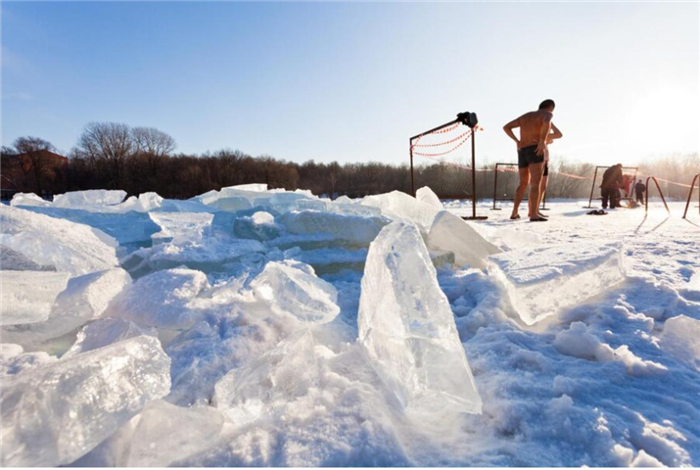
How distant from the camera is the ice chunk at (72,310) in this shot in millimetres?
1099

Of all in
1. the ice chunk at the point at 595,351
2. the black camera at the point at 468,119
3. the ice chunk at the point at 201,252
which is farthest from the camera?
the black camera at the point at 468,119


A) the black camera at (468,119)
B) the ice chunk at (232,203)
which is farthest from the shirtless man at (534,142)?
the ice chunk at (232,203)

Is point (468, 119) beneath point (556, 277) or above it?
above

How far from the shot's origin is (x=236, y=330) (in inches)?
45.7

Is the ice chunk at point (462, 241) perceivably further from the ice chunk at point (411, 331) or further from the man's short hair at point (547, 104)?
the man's short hair at point (547, 104)

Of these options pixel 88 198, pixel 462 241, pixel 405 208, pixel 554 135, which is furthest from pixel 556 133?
pixel 88 198

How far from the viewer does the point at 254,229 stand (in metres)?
2.58

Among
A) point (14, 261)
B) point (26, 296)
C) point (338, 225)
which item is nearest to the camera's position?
point (26, 296)

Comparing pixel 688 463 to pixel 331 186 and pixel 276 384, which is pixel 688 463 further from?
pixel 331 186

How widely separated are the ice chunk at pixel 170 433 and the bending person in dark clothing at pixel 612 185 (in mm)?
9204

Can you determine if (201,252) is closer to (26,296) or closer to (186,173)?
(26,296)

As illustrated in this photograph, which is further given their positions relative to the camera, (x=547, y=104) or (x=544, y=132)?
(x=547, y=104)

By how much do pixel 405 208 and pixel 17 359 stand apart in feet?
8.68

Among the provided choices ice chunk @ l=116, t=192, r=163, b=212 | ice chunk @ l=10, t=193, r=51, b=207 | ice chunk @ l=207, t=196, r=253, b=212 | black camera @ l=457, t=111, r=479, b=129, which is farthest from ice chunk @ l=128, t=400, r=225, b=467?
black camera @ l=457, t=111, r=479, b=129
